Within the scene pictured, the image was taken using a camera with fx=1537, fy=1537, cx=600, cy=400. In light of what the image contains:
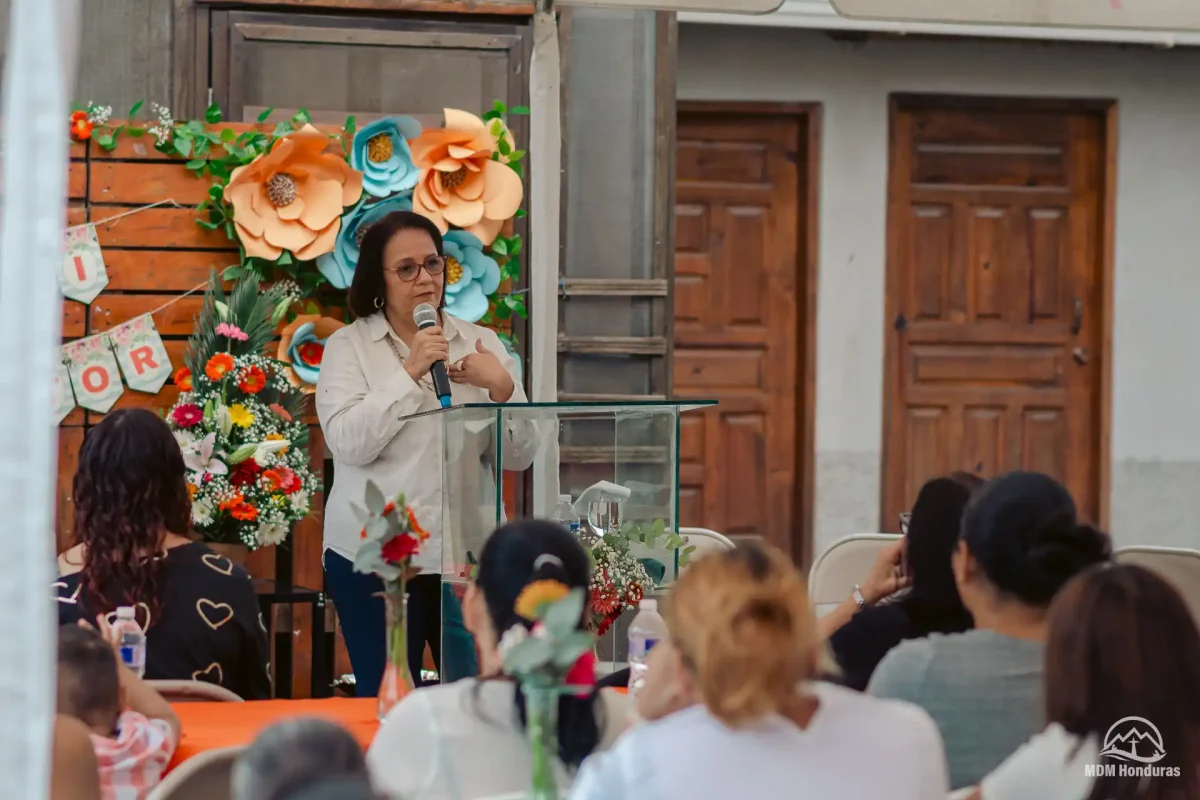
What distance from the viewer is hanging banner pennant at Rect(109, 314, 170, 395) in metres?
4.92

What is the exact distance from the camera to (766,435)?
7.48 metres

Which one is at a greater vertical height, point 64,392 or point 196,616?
point 64,392

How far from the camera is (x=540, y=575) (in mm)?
2145

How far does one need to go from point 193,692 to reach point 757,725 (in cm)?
146

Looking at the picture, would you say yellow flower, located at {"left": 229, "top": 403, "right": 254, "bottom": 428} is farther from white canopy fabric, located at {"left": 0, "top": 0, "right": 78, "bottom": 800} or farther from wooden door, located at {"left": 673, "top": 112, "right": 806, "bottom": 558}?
wooden door, located at {"left": 673, "top": 112, "right": 806, "bottom": 558}

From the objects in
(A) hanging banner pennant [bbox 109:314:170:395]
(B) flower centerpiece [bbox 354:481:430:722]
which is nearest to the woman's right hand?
(B) flower centerpiece [bbox 354:481:430:722]

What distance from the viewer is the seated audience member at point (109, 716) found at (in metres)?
2.23

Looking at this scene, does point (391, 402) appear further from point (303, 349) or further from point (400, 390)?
point (303, 349)

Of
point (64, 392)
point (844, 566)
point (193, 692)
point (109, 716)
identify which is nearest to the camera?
point (109, 716)

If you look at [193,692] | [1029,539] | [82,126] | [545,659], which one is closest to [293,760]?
[545,659]

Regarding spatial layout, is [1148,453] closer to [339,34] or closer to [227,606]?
[339,34]

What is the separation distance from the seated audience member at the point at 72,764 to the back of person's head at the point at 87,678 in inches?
9.6

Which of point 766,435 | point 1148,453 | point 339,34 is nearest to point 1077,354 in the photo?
point 1148,453

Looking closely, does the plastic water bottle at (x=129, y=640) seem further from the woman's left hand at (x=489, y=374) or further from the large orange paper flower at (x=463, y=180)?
the large orange paper flower at (x=463, y=180)
